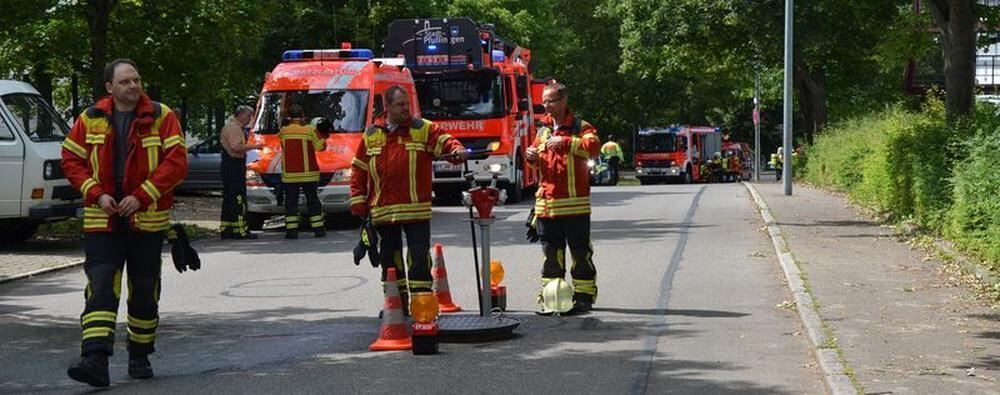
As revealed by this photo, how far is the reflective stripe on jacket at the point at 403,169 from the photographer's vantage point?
9.68m

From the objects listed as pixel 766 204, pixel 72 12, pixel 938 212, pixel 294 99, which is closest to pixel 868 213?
pixel 766 204

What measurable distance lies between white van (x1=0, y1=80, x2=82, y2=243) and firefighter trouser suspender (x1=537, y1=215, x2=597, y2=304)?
765 centimetres

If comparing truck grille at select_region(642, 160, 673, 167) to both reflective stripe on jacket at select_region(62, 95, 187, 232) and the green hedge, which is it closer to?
the green hedge

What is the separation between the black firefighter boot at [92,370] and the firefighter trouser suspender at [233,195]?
1105 centimetres

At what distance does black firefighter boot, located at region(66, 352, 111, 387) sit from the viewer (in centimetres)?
762

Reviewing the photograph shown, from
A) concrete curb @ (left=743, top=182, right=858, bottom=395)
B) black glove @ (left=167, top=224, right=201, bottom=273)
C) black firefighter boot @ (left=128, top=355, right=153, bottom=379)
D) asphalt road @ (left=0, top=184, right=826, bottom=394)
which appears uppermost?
black glove @ (left=167, top=224, right=201, bottom=273)

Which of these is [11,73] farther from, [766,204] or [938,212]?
[938,212]

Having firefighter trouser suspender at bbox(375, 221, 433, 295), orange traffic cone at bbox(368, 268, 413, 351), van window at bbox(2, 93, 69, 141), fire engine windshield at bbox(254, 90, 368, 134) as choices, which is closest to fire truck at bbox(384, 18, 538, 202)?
fire engine windshield at bbox(254, 90, 368, 134)

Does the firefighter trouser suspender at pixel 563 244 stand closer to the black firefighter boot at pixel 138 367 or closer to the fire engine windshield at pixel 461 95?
the black firefighter boot at pixel 138 367

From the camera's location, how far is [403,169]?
970 cm

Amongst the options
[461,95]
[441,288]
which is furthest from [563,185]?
[461,95]

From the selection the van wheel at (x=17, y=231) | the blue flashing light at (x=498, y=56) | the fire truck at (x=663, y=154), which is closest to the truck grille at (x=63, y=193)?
the van wheel at (x=17, y=231)

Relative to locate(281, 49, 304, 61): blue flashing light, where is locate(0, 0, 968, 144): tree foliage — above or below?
above

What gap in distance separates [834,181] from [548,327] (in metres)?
23.6
